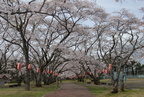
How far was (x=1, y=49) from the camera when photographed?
30.0 meters

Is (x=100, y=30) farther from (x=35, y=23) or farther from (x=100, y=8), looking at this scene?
(x=35, y=23)

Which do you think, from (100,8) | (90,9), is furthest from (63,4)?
(100,8)

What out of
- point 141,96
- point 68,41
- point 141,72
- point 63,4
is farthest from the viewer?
point 141,72

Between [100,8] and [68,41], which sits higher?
[100,8]

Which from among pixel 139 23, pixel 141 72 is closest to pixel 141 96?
pixel 139 23

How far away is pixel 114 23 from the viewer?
69.2 ft

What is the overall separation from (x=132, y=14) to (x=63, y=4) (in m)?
8.87

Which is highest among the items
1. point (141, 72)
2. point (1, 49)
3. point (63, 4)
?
point (63, 4)

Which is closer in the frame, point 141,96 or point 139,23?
point 141,96

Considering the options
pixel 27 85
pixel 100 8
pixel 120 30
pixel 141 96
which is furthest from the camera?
pixel 120 30

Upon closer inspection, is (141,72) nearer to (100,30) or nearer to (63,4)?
(100,30)

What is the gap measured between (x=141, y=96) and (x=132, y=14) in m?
12.4

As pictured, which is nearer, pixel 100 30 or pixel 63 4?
pixel 63 4

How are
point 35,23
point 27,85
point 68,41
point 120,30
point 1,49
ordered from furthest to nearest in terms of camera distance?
point 1,49 → point 68,41 → point 35,23 → point 120,30 → point 27,85
